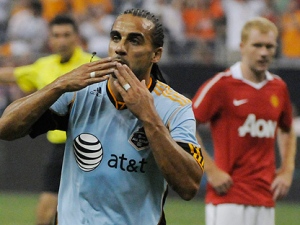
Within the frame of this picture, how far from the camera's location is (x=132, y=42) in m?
4.12

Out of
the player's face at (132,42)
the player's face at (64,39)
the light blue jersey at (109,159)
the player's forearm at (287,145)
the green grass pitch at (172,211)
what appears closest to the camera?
the player's face at (132,42)

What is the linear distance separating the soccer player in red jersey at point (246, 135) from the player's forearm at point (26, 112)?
2631 mm

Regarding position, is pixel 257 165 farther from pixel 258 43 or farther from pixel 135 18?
pixel 135 18

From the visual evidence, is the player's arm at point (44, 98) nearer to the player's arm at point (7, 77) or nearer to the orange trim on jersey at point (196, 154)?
the orange trim on jersey at point (196, 154)

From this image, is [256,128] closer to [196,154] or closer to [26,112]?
[196,154]

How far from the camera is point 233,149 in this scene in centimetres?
646

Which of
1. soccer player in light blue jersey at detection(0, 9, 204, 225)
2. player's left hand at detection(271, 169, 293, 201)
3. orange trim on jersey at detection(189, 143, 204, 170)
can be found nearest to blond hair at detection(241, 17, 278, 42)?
player's left hand at detection(271, 169, 293, 201)

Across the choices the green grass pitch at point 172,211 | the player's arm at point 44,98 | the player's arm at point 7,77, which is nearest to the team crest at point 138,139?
the player's arm at point 44,98

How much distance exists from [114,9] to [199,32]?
1.88 metres

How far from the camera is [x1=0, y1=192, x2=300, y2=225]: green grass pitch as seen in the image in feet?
37.1

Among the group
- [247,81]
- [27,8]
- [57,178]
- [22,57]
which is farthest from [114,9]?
[247,81]

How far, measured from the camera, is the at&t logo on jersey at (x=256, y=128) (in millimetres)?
6465

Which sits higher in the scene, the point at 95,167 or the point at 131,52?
the point at 131,52

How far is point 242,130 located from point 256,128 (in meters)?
0.12
